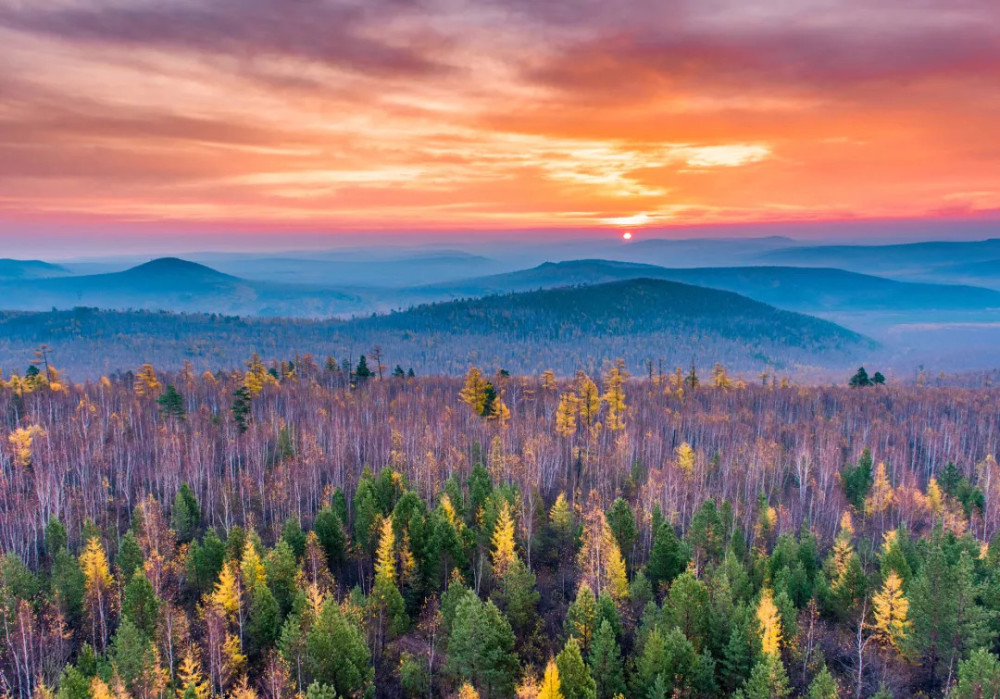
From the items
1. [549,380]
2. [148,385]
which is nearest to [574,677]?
[549,380]

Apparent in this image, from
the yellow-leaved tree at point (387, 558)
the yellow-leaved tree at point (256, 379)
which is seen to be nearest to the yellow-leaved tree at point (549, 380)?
the yellow-leaved tree at point (256, 379)

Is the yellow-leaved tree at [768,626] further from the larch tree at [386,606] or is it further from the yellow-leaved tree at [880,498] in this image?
the yellow-leaved tree at [880,498]

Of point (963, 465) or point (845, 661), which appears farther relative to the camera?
point (963, 465)

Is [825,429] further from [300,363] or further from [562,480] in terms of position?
[300,363]

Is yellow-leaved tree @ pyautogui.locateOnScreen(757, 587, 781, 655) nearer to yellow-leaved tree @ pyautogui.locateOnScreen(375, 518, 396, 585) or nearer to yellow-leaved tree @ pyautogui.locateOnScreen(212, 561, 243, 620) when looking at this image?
yellow-leaved tree @ pyautogui.locateOnScreen(375, 518, 396, 585)

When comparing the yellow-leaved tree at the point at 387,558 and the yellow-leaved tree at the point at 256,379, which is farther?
the yellow-leaved tree at the point at 256,379

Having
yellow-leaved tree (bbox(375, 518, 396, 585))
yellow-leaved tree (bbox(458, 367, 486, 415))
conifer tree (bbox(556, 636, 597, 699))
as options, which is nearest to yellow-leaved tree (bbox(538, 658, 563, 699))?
conifer tree (bbox(556, 636, 597, 699))

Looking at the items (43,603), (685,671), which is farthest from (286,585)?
(685,671)
